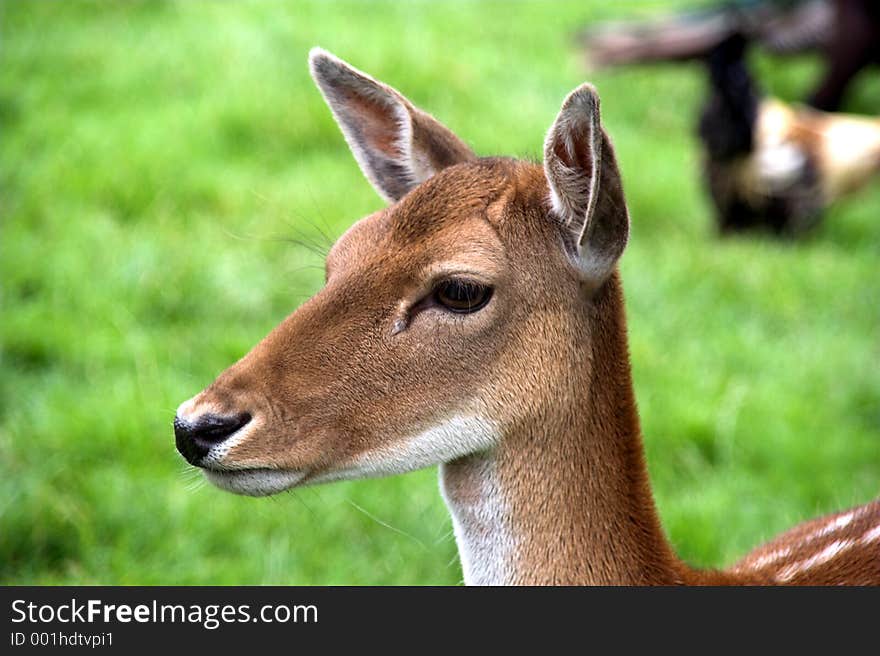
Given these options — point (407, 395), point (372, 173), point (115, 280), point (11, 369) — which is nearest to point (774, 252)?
point (115, 280)

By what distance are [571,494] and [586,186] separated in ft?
2.15

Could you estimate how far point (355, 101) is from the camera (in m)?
3.48

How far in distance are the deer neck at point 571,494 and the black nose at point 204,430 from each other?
1.71 feet

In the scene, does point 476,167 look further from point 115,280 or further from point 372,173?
point 115,280

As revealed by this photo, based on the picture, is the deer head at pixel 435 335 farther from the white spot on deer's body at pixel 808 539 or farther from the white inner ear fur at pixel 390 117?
the white spot on deer's body at pixel 808 539

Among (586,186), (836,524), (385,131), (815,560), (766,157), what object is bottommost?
(815,560)

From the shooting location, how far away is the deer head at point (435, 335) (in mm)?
2811

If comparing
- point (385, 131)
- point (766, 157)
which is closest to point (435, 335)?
point (385, 131)

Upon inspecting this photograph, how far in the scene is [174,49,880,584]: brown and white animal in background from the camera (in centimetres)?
283

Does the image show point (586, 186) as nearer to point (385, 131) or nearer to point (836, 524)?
point (385, 131)

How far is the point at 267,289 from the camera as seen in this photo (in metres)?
6.29

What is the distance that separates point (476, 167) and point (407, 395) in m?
0.55

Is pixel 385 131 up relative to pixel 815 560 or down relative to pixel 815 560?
up

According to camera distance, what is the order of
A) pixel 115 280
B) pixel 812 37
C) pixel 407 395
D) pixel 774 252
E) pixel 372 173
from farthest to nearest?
pixel 812 37 < pixel 774 252 < pixel 115 280 < pixel 372 173 < pixel 407 395
